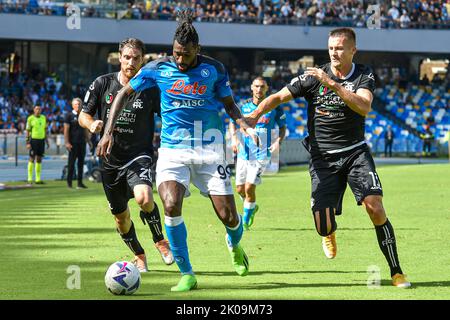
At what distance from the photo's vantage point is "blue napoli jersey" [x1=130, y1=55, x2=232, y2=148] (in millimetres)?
10398

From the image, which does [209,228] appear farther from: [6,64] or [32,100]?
[6,64]

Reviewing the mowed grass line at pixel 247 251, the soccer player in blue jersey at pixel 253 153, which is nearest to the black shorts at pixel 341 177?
the mowed grass line at pixel 247 251

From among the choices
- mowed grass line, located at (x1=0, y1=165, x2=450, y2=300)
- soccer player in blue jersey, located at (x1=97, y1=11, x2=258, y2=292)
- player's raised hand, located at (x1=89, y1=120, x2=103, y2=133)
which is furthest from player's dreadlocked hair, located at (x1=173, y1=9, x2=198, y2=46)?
mowed grass line, located at (x1=0, y1=165, x2=450, y2=300)

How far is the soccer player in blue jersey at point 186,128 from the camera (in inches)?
405

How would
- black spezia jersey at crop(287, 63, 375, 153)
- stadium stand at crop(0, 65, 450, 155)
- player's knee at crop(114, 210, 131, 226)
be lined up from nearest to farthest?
black spezia jersey at crop(287, 63, 375, 153)
player's knee at crop(114, 210, 131, 226)
stadium stand at crop(0, 65, 450, 155)

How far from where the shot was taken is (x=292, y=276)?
11242 millimetres

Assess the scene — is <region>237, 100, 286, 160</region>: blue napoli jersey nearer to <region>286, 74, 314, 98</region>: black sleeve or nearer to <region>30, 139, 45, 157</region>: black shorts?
<region>286, 74, 314, 98</region>: black sleeve

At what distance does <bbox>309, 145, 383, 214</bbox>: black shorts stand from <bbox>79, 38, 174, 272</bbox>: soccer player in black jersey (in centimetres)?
183

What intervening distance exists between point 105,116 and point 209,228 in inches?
222

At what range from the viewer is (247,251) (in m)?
13.8

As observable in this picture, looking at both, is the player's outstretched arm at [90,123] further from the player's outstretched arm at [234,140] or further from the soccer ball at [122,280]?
the player's outstretched arm at [234,140]

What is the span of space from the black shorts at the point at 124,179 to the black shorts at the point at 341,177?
5.95 ft


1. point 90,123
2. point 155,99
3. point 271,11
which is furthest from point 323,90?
point 271,11
